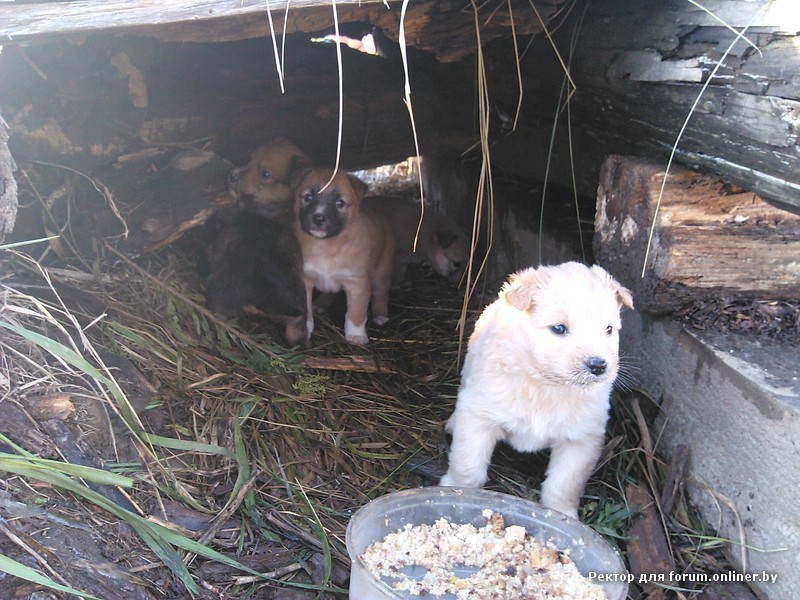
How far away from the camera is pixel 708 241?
3178 mm

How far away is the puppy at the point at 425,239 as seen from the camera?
6.01 metres

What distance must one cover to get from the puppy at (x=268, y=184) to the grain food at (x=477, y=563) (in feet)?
8.96

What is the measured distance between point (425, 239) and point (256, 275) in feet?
6.61

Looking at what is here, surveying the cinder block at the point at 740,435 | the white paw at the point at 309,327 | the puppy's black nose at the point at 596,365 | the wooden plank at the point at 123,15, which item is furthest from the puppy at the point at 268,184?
the puppy's black nose at the point at 596,365

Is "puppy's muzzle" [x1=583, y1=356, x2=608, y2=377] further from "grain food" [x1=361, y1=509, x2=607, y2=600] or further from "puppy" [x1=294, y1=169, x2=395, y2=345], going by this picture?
"puppy" [x1=294, y1=169, x2=395, y2=345]

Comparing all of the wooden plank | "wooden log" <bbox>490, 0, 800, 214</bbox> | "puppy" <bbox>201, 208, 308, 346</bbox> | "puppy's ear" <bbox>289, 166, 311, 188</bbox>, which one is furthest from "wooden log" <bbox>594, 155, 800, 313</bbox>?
"puppy's ear" <bbox>289, 166, 311, 188</bbox>

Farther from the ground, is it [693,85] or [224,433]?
[693,85]

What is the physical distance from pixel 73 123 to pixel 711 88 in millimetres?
3261

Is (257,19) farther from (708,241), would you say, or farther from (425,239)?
(425,239)

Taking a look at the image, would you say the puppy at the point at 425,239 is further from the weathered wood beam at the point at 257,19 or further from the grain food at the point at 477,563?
the grain food at the point at 477,563

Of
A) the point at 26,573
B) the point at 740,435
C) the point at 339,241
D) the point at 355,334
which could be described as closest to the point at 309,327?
the point at 355,334

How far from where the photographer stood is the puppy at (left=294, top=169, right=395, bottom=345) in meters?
5.00

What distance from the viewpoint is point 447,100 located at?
5.54m

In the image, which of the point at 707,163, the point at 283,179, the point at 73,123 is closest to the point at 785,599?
the point at 707,163
